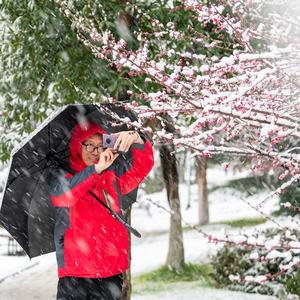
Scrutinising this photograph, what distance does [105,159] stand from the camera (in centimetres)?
381

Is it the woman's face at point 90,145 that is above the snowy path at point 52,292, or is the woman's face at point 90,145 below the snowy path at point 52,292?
above

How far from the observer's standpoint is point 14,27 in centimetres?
720

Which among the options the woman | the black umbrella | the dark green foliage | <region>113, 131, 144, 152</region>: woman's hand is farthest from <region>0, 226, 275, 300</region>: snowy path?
<region>113, 131, 144, 152</region>: woman's hand

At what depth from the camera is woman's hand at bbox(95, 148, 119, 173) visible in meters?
3.78

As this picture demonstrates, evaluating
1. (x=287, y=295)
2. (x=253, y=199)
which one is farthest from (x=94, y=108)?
(x=253, y=199)

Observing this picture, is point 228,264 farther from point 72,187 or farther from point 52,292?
point 72,187

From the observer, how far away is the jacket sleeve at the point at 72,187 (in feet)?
12.5

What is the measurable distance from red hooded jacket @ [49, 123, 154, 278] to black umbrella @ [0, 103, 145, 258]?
0.55ft

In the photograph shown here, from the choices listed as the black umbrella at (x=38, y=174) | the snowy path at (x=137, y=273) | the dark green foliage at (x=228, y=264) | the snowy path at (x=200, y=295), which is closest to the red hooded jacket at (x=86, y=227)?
the black umbrella at (x=38, y=174)

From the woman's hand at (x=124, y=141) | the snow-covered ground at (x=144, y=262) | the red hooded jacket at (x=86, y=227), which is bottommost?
the snow-covered ground at (x=144, y=262)

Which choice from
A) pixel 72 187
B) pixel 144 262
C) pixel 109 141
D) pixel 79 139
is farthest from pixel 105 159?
pixel 144 262

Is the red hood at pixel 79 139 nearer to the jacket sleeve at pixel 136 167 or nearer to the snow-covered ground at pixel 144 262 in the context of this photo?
the jacket sleeve at pixel 136 167

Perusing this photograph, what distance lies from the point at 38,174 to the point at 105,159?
0.77 metres

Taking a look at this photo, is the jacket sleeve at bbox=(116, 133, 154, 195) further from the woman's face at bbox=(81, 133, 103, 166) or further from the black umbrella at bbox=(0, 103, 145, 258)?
the woman's face at bbox=(81, 133, 103, 166)
